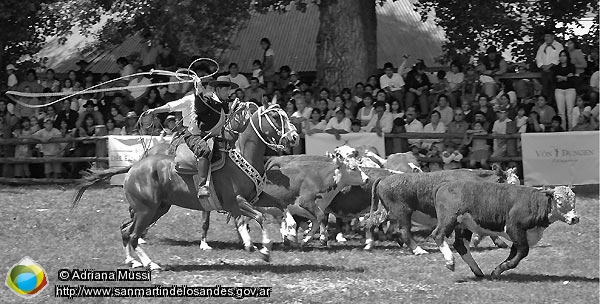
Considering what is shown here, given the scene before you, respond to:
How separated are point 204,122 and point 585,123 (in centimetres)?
954

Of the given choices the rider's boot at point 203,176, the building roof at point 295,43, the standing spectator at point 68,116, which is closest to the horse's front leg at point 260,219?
the rider's boot at point 203,176

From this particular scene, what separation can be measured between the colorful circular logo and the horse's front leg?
2710 millimetres

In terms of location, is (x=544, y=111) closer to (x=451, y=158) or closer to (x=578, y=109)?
(x=578, y=109)

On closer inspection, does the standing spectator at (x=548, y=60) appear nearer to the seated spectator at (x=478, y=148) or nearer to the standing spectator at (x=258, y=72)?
the seated spectator at (x=478, y=148)

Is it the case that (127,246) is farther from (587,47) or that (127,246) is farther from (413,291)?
(587,47)

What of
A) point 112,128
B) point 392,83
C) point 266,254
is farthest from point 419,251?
point 112,128

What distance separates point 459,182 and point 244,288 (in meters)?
3.13

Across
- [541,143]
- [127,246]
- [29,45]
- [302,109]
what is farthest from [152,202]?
[29,45]

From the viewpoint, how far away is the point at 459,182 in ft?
45.6

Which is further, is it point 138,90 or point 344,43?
point 344,43

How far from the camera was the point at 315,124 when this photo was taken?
21516 millimetres

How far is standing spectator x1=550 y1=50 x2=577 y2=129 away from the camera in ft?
71.9

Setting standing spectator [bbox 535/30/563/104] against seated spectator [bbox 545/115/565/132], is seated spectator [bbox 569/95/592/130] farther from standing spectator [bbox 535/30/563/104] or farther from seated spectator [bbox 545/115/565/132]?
standing spectator [bbox 535/30/563/104]

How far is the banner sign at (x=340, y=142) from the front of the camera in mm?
20922
